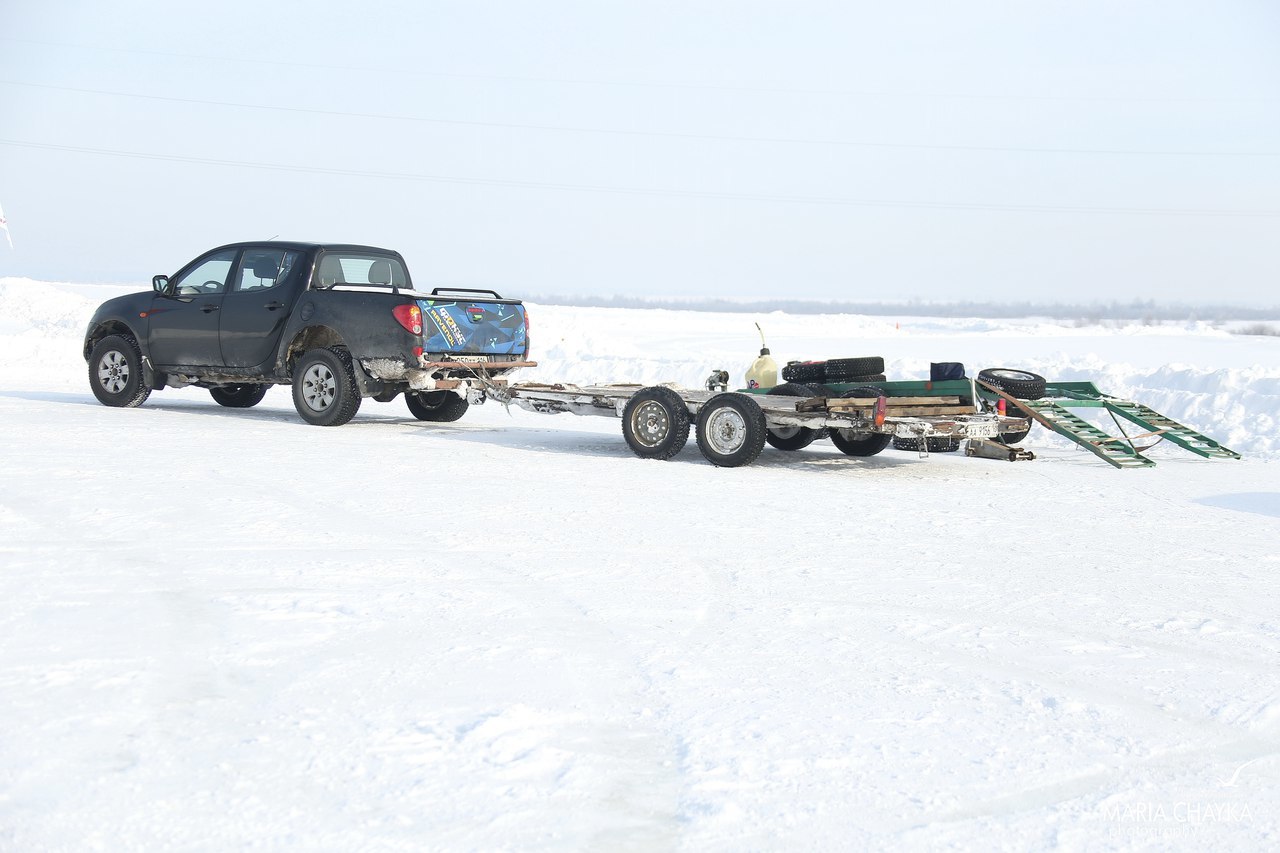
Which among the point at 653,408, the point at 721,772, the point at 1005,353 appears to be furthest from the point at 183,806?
the point at 1005,353

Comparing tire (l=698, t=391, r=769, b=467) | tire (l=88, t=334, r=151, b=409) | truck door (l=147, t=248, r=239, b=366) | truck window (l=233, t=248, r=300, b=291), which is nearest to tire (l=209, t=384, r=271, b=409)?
tire (l=88, t=334, r=151, b=409)

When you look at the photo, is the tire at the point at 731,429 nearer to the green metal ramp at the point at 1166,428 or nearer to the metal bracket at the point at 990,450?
the metal bracket at the point at 990,450

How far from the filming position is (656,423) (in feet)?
37.4

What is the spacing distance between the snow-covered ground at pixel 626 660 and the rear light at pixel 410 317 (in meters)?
2.99

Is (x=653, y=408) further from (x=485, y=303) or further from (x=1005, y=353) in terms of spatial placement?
(x=1005, y=353)

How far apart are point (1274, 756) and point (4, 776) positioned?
12.6ft

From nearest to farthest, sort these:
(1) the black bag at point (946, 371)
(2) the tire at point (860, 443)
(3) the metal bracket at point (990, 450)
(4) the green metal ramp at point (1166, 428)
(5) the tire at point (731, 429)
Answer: (3) the metal bracket at point (990, 450), (5) the tire at point (731, 429), (1) the black bag at point (946, 371), (4) the green metal ramp at point (1166, 428), (2) the tire at point (860, 443)

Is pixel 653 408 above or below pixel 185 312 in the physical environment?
below

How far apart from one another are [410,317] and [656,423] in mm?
3078

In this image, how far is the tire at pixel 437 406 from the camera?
15.0 m

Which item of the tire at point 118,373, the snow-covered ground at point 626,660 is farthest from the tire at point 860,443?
the tire at point 118,373

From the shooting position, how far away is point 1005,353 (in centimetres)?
3206

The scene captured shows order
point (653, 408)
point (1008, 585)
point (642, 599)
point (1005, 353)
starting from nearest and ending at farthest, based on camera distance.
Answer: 1. point (642, 599)
2. point (1008, 585)
3. point (653, 408)
4. point (1005, 353)

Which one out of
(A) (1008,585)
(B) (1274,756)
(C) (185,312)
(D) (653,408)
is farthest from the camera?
(C) (185,312)
